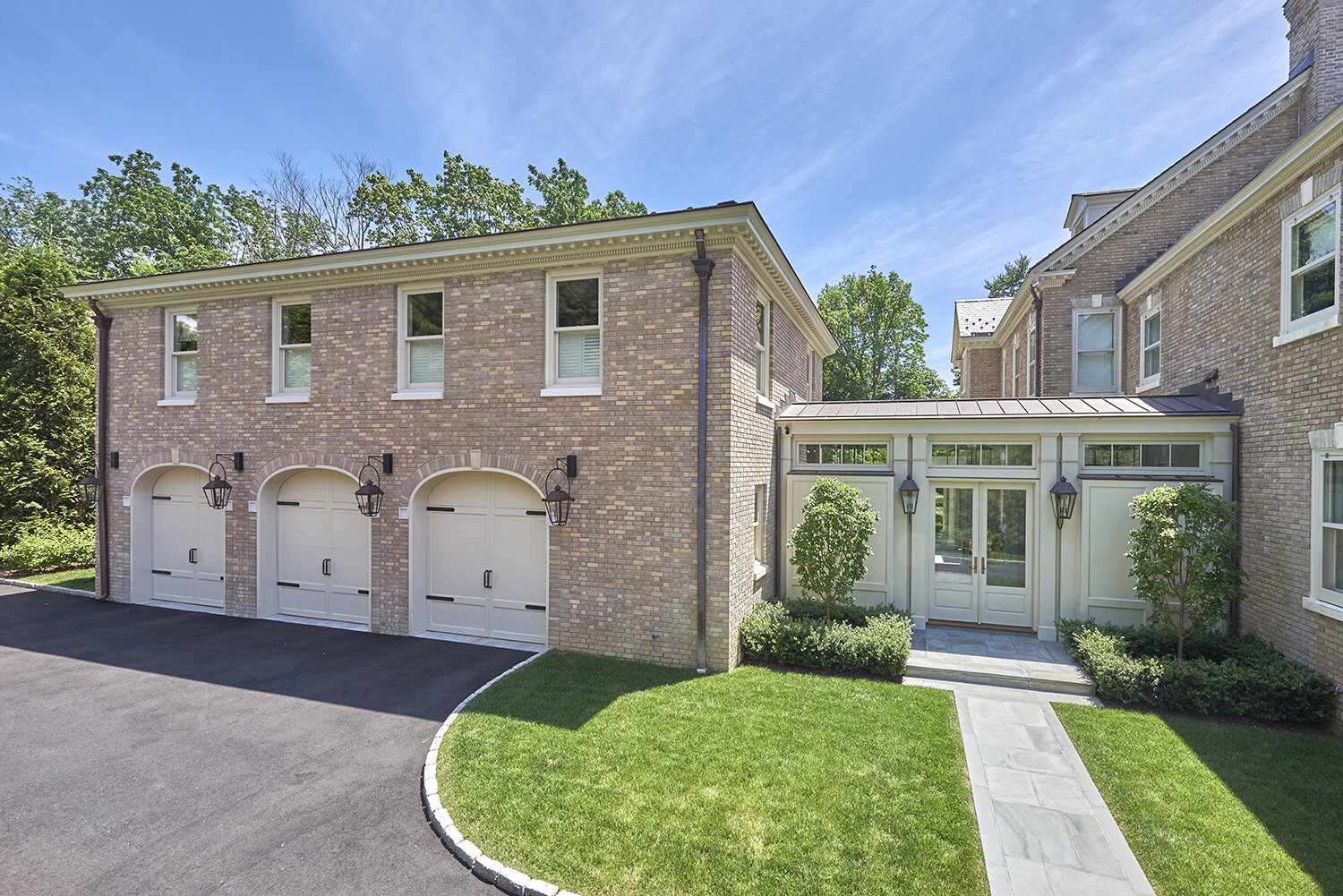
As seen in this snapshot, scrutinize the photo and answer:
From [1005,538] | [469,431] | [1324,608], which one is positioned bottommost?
[1324,608]

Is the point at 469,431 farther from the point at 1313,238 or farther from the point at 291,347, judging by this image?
the point at 1313,238

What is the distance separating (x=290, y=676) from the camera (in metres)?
7.64

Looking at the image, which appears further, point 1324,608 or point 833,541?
point 833,541

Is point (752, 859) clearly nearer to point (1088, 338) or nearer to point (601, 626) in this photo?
point (601, 626)

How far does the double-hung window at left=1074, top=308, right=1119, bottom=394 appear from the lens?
13.7 metres

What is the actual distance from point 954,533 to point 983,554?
22.7 inches

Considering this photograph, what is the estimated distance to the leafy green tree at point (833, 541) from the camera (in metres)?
8.35

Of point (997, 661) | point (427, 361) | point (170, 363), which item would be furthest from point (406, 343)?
point (997, 661)

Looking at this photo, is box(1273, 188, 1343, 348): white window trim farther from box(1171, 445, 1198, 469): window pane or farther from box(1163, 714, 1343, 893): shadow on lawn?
box(1163, 714, 1343, 893): shadow on lawn

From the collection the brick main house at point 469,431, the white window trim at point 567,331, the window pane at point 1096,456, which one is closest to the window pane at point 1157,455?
the window pane at point 1096,456

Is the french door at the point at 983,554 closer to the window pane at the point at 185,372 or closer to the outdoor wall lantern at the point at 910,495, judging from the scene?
the outdoor wall lantern at the point at 910,495

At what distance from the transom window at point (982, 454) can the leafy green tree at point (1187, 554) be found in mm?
1778

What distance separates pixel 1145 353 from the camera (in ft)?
40.0

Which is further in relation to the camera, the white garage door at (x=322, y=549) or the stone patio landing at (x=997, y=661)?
the white garage door at (x=322, y=549)
